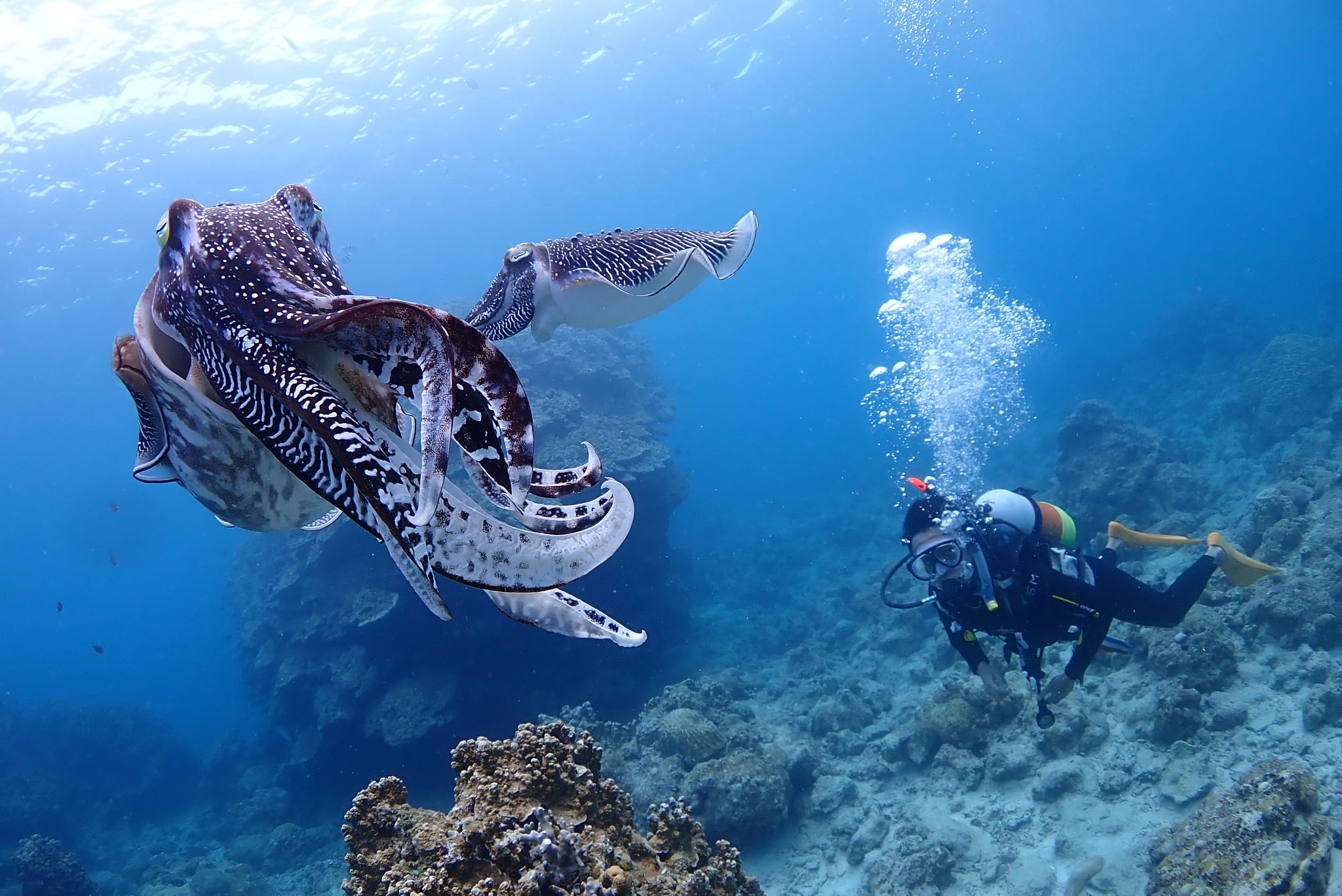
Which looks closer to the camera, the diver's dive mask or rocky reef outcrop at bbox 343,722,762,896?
rocky reef outcrop at bbox 343,722,762,896

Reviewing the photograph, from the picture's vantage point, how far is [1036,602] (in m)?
6.82

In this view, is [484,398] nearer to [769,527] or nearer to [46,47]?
[769,527]

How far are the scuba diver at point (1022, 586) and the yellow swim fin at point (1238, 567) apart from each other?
0.75m

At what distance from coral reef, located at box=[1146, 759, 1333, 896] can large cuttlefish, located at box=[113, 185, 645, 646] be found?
220 inches

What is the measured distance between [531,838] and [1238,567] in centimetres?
1018

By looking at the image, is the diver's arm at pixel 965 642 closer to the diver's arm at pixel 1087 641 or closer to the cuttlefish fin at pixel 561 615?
the diver's arm at pixel 1087 641

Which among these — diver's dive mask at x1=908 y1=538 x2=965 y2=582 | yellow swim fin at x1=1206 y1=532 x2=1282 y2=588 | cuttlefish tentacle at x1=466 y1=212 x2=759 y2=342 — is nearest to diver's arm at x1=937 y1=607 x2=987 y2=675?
diver's dive mask at x1=908 y1=538 x2=965 y2=582

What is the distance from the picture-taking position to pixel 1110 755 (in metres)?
7.85

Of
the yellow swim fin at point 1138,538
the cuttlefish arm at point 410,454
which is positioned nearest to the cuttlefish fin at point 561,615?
the cuttlefish arm at point 410,454

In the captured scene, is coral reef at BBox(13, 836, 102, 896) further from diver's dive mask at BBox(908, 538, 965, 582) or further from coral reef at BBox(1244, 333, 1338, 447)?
coral reef at BBox(1244, 333, 1338, 447)

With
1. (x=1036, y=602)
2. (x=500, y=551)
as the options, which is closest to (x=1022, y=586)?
(x=1036, y=602)

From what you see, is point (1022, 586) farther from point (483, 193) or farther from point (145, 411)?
point (483, 193)

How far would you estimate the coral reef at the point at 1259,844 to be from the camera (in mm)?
4488

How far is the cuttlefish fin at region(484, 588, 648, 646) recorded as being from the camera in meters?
1.96
